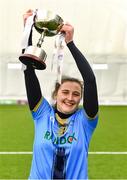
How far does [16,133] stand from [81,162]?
4639 mm

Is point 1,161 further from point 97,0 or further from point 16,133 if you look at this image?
point 97,0

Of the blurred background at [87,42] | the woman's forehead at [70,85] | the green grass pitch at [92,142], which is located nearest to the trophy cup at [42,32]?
the woman's forehead at [70,85]

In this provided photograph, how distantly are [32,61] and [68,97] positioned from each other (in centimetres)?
23

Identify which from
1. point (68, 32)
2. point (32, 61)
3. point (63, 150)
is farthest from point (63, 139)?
point (68, 32)

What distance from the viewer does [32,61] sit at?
7.66 ft

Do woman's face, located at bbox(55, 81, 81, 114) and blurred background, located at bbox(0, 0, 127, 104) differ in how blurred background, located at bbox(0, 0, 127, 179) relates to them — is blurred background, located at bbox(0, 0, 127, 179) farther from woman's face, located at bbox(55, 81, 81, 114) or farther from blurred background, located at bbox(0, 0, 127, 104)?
woman's face, located at bbox(55, 81, 81, 114)

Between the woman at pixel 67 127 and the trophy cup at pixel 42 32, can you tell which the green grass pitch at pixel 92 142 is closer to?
the woman at pixel 67 127

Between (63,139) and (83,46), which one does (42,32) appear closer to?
(63,139)

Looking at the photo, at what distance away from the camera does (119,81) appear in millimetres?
10000

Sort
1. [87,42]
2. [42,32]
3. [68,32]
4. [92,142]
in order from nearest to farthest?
[68,32]
[42,32]
[92,142]
[87,42]


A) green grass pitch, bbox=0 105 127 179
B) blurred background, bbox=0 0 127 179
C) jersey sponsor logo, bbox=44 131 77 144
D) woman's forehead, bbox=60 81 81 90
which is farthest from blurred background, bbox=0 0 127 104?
jersey sponsor logo, bbox=44 131 77 144

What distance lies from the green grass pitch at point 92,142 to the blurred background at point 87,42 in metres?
0.62

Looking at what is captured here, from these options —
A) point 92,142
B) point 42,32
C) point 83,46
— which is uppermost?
point 42,32

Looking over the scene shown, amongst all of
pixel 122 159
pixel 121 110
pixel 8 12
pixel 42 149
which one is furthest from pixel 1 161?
pixel 8 12
